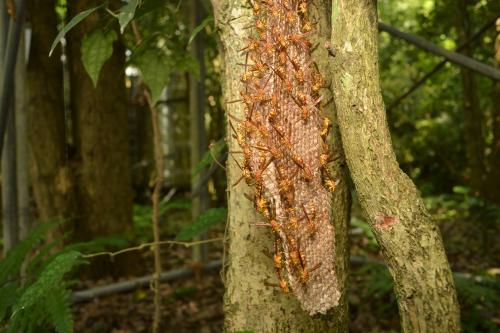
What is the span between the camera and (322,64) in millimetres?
1235

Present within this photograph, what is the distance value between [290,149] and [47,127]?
250cm

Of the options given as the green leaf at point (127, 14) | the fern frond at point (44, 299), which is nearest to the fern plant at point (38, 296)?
the fern frond at point (44, 299)

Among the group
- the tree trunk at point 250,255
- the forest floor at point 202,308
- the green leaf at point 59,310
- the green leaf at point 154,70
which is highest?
the green leaf at point 154,70

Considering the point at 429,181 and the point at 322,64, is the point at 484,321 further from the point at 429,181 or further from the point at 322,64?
the point at 429,181

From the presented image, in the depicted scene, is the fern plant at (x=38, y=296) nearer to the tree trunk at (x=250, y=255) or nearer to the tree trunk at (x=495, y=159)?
the tree trunk at (x=250, y=255)

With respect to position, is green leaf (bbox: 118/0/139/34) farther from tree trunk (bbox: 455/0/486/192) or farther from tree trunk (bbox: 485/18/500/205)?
tree trunk (bbox: 485/18/500/205)

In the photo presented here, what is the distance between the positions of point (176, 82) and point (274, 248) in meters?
6.83

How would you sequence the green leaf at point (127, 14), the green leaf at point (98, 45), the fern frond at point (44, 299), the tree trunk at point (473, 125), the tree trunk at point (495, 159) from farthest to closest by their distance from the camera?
1. the tree trunk at point (473, 125)
2. the tree trunk at point (495, 159)
3. the green leaf at point (98, 45)
4. the fern frond at point (44, 299)
5. the green leaf at point (127, 14)

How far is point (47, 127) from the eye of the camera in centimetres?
327

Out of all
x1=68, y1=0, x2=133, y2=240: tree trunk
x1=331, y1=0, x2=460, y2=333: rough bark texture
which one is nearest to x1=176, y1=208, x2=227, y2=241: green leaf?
x1=331, y1=0, x2=460, y2=333: rough bark texture


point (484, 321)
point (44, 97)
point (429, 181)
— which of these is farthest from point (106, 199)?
point (429, 181)

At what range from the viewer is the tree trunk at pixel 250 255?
1.22 m

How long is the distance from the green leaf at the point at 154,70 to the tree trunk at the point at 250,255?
21.2 inches

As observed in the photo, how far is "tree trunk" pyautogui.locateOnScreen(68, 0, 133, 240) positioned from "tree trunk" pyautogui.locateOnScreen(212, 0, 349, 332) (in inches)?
82.7
